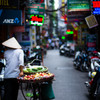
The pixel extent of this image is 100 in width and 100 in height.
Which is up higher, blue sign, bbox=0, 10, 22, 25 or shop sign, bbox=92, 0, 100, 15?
shop sign, bbox=92, 0, 100, 15

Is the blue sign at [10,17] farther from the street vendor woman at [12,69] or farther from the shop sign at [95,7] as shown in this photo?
the shop sign at [95,7]

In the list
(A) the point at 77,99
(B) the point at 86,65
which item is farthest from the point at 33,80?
(B) the point at 86,65

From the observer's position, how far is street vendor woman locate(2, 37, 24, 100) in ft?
16.3

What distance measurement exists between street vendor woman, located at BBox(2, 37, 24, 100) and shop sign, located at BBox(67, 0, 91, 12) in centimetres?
889

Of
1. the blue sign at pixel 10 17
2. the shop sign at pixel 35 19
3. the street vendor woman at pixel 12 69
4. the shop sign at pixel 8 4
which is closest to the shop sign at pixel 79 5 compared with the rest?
the shop sign at pixel 35 19

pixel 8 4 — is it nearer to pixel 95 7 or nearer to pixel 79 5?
pixel 95 7

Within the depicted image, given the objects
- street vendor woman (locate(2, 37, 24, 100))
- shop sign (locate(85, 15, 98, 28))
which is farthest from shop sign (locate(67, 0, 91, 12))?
street vendor woman (locate(2, 37, 24, 100))

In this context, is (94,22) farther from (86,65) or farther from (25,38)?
(25,38)

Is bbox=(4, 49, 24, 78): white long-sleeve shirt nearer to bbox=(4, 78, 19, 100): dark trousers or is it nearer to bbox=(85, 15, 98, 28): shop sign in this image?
bbox=(4, 78, 19, 100): dark trousers

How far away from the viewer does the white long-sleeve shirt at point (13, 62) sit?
5.01 metres

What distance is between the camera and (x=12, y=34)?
45.1 ft

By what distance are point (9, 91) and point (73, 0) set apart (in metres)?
9.58

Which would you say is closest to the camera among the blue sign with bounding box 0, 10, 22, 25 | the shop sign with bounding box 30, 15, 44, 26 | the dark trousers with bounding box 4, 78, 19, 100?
the dark trousers with bounding box 4, 78, 19, 100

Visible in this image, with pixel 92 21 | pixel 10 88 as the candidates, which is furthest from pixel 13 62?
pixel 92 21
